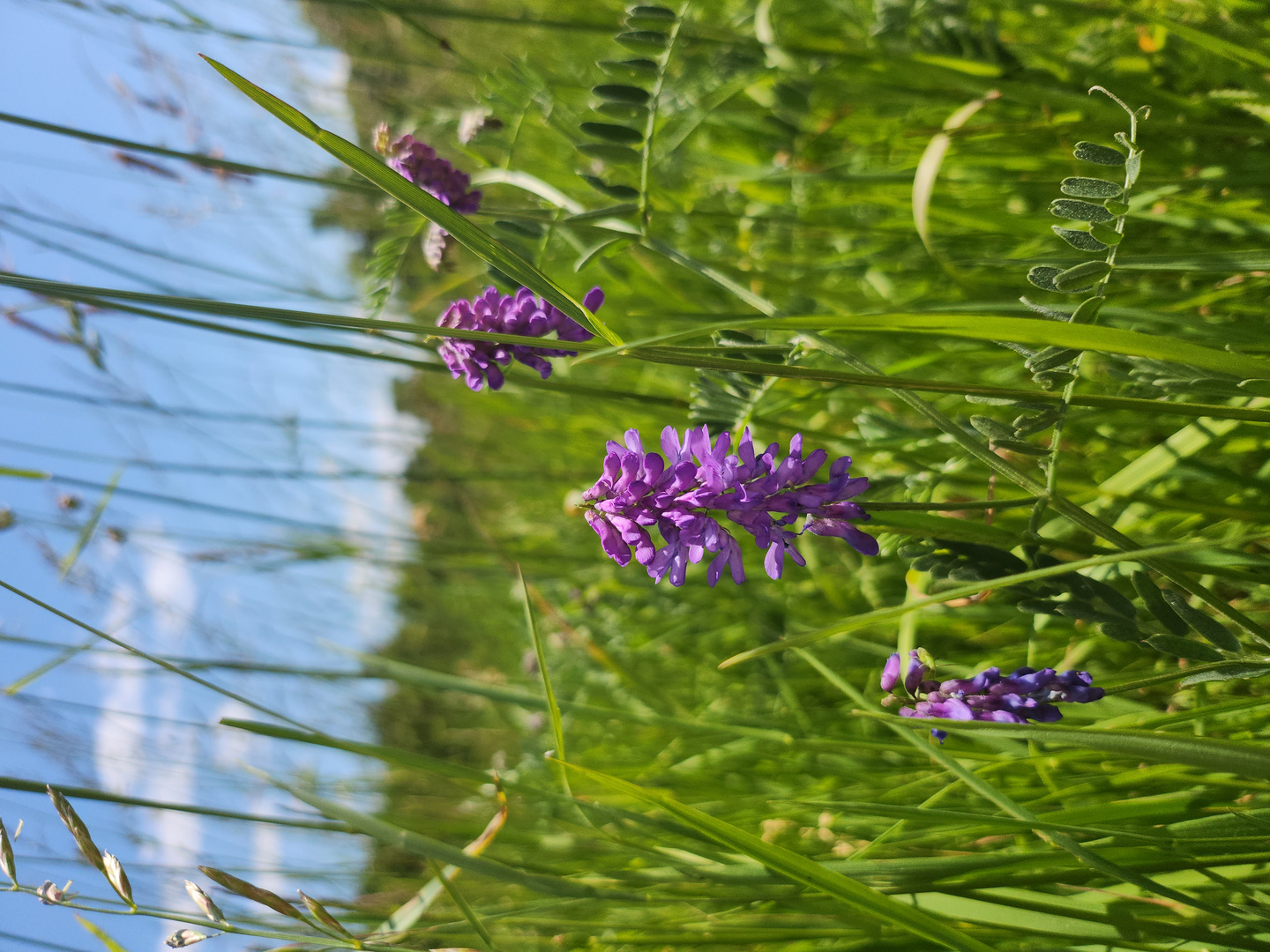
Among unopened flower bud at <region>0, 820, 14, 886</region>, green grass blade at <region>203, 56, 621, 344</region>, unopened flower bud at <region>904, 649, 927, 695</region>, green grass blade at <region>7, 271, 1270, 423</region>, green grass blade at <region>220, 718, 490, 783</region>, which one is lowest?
unopened flower bud at <region>0, 820, 14, 886</region>

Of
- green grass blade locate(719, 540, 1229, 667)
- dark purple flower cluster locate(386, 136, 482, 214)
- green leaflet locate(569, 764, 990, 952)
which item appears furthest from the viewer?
dark purple flower cluster locate(386, 136, 482, 214)

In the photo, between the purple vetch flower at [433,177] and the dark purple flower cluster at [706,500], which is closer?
the dark purple flower cluster at [706,500]

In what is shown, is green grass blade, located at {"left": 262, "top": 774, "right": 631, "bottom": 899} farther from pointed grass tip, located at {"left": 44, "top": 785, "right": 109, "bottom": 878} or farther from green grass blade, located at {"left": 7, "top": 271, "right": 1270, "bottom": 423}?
green grass blade, located at {"left": 7, "top": 271, "right": 1270, "bottom": 423}

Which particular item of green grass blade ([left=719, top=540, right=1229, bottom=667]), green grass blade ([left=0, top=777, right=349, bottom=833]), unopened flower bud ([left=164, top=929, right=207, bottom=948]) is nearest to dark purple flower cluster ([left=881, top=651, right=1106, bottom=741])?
green grass blade ([left=719, top=540, right=1229, bottom=667])

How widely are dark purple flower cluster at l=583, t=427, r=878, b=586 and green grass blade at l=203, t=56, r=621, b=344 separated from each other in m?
0.13

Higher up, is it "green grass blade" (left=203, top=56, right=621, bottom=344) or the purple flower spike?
"green grass blade" (left=203, top=56, right=621, bottom=344)

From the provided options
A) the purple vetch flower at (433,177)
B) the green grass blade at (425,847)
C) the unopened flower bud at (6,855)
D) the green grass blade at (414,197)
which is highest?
the purple vetch flower at (433,177)

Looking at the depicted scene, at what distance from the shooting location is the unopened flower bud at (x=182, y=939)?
2.39 feet

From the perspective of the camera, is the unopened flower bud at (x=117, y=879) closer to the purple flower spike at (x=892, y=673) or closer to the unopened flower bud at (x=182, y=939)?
the unopened flower bud at (x=182, y=939)

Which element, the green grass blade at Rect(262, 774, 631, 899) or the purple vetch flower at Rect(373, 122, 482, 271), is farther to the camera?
the purple vetch flower at Rect(373, 122, 482, 271)

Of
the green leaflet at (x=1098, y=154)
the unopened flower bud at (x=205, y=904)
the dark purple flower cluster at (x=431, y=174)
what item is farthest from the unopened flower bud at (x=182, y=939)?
the green leaflet at (x=1098, y=154)

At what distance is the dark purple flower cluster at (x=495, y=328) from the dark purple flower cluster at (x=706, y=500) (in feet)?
0.59

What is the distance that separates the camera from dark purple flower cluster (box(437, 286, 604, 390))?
75cm

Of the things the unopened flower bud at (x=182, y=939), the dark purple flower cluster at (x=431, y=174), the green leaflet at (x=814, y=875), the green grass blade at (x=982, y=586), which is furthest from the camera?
the dark purple flower cluster at (x=431, y=174)
